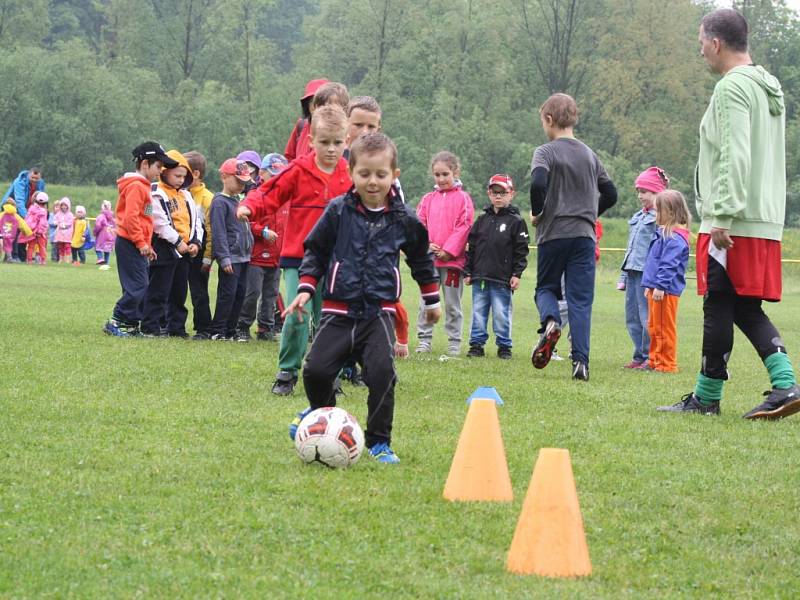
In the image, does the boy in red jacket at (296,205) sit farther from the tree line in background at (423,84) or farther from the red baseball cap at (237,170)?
the tree line in background at (423,84)

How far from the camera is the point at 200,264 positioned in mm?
12648

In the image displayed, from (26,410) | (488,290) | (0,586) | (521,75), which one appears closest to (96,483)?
(0,586)

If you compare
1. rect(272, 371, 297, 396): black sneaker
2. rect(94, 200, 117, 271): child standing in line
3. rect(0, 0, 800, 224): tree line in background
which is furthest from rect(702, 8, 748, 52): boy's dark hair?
rect(0, 0, 800, 224): tree line in background

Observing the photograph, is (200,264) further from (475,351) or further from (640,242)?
(640,242)

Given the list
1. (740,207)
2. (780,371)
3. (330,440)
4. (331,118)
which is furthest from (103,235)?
(330,440)

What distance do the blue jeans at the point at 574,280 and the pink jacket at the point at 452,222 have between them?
2381 millimetres

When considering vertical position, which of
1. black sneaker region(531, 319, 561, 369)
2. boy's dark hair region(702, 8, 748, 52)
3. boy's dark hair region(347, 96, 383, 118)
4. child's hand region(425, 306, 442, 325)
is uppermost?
boy's dark hair region(702, 8, 748, 52)

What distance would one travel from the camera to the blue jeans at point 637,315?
1168cm

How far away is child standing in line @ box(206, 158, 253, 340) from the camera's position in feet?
39.4

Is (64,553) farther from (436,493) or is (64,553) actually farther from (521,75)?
(521,75)

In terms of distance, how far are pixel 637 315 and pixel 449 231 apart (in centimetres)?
203

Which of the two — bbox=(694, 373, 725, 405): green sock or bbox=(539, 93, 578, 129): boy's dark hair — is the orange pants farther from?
bbox=(694, 373, 725, 405): green sock

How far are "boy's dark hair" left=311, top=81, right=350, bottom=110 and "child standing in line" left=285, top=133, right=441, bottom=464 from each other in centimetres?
242

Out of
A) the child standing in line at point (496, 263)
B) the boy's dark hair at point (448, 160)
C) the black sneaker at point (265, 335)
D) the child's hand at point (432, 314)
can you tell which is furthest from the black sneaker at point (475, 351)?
the child's hand at point (432, 314)
